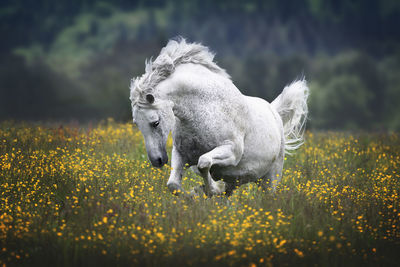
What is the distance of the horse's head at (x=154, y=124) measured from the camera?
495 cm

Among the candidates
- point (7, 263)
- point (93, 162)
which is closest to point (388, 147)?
point (93, 162)

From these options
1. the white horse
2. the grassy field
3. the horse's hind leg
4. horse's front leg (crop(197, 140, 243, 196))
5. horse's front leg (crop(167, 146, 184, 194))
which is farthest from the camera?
the horse's hind leg

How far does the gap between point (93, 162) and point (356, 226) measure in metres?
4.87

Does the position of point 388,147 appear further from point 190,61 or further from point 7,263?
point 7,263

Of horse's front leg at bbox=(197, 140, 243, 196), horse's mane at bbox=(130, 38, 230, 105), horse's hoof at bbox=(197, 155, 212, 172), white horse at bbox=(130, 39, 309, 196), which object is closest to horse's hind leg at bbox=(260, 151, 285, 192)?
white horse at bbox=(130, 39, 309, 196)

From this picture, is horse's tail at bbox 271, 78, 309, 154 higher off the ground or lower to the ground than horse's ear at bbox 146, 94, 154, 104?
higher

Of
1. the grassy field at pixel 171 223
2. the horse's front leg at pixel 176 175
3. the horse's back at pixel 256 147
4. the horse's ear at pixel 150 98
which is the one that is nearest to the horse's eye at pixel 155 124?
the horse's ear at pixel 150 98

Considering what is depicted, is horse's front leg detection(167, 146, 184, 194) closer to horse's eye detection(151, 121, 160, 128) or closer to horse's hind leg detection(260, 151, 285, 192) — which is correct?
horse's eye detection(151, 121, 160, 128)

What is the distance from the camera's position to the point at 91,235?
4.73 metres

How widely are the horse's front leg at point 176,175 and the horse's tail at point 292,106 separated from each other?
3.35 meters

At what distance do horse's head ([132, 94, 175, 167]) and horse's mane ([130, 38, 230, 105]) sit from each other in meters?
0.09

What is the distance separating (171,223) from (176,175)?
2.73ft

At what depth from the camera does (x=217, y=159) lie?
5324 millimetres

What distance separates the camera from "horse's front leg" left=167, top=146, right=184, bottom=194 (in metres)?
5.55
